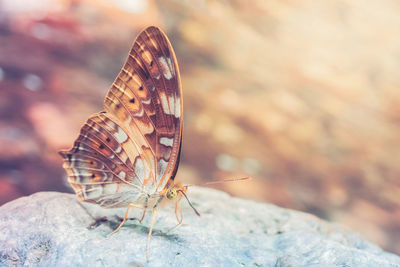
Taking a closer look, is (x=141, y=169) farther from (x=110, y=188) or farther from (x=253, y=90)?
(x=253, y=90)

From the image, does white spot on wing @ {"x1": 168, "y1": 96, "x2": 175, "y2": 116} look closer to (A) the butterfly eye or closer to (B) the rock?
(A) the butterfly eye

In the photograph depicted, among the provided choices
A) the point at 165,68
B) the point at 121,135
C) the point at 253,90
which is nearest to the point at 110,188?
the point at 121,135

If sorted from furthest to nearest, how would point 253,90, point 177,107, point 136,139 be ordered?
point 253,90 < point 136,139 < point 177,107

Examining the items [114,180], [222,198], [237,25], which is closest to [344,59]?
[237,25]

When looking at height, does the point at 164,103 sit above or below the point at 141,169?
above

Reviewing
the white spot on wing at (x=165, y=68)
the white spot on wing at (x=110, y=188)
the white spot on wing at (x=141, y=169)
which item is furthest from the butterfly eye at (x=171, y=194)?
the white spot on wing at (x=165, y=68)

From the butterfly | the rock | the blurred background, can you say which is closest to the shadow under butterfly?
the butterfly

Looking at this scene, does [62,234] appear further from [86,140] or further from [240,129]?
[240,129]

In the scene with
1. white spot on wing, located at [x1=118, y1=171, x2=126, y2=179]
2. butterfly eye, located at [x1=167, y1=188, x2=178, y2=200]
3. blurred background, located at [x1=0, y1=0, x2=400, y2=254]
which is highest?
blurred background, located at [x1=0, y1=0, x2=400, y2=254]
